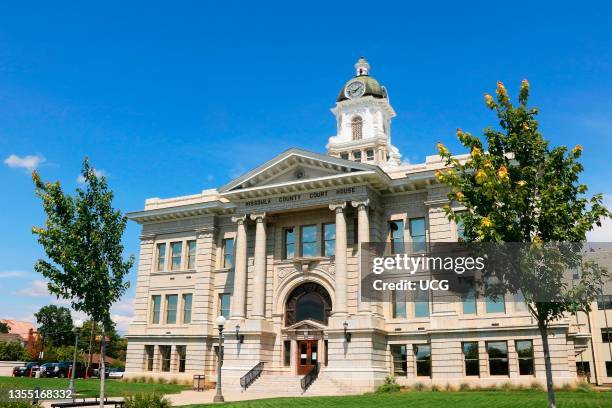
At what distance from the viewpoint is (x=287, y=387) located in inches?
1309

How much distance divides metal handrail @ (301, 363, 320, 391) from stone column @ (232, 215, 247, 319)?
606cm

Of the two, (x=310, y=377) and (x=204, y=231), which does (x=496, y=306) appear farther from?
(x=204, y=231)

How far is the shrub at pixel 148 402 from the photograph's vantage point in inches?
727

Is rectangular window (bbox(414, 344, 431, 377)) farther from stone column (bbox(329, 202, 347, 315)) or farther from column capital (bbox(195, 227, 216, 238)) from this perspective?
column capital (bbox(195, 227, 216, 238))

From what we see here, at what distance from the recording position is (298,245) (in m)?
40.0

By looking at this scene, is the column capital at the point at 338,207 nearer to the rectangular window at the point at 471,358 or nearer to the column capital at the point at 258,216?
the column capital at the point at 258,216

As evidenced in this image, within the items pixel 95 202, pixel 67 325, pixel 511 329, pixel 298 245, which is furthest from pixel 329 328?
pixel 67 325

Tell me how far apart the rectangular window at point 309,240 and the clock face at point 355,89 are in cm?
2799

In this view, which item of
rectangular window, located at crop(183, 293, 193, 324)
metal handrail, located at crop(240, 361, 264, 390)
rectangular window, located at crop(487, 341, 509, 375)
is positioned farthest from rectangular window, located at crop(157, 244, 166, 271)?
rectangular window, located at crop(487, 341, 509, 375)

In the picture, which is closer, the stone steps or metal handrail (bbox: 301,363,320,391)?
the stone steps

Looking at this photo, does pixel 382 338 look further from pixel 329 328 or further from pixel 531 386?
pixel 531 386

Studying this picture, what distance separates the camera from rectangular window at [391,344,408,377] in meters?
35.8

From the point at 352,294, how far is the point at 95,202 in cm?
1920

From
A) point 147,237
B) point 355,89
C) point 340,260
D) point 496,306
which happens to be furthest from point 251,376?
point 355,89
